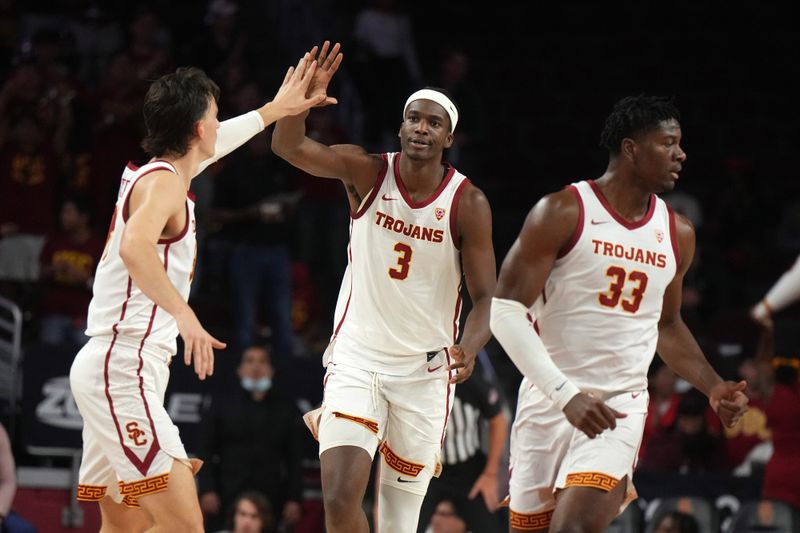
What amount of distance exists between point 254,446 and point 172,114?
4563mm

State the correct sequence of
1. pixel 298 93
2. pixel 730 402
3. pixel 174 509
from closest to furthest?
1. pixel 174 509
2. pixel 730 402
3. pixel 298 93

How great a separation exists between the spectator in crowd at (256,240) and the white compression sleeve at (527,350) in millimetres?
5512

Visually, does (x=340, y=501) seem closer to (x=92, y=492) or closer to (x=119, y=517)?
(x=119, y=517)

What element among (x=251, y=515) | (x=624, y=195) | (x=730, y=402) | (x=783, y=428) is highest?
(x=624, y=195)

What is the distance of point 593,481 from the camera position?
604cm

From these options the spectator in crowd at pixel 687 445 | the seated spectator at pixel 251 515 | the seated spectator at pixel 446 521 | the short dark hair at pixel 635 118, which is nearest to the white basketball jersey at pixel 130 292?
the short dark hair at pixel 635 118

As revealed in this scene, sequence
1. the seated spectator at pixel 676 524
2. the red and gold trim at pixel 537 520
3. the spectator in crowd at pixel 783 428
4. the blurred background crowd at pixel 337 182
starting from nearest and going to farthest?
the red and gold trim at pixel 537 520 < the seated spectator at pixel 676 524 < the spectator in crowd at pixel 783 428 < the blurred background crowd at pixel 337 182

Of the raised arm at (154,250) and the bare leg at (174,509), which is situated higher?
the raised arm at (154,250)

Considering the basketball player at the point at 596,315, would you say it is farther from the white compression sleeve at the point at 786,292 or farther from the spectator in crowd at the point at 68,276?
the spectator in crowd at the point at 68,276

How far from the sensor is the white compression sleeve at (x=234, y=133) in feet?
21.1

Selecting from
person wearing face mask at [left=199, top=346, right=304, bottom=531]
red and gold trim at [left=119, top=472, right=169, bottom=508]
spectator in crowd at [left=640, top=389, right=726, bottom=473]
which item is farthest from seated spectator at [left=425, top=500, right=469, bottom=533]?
red and gold trim at [left=119, top=472, right=169, bottom=508]

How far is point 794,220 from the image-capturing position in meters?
14.0

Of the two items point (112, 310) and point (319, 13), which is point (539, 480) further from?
point (319, 13)

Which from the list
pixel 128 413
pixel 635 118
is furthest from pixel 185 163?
pixel 635 118
